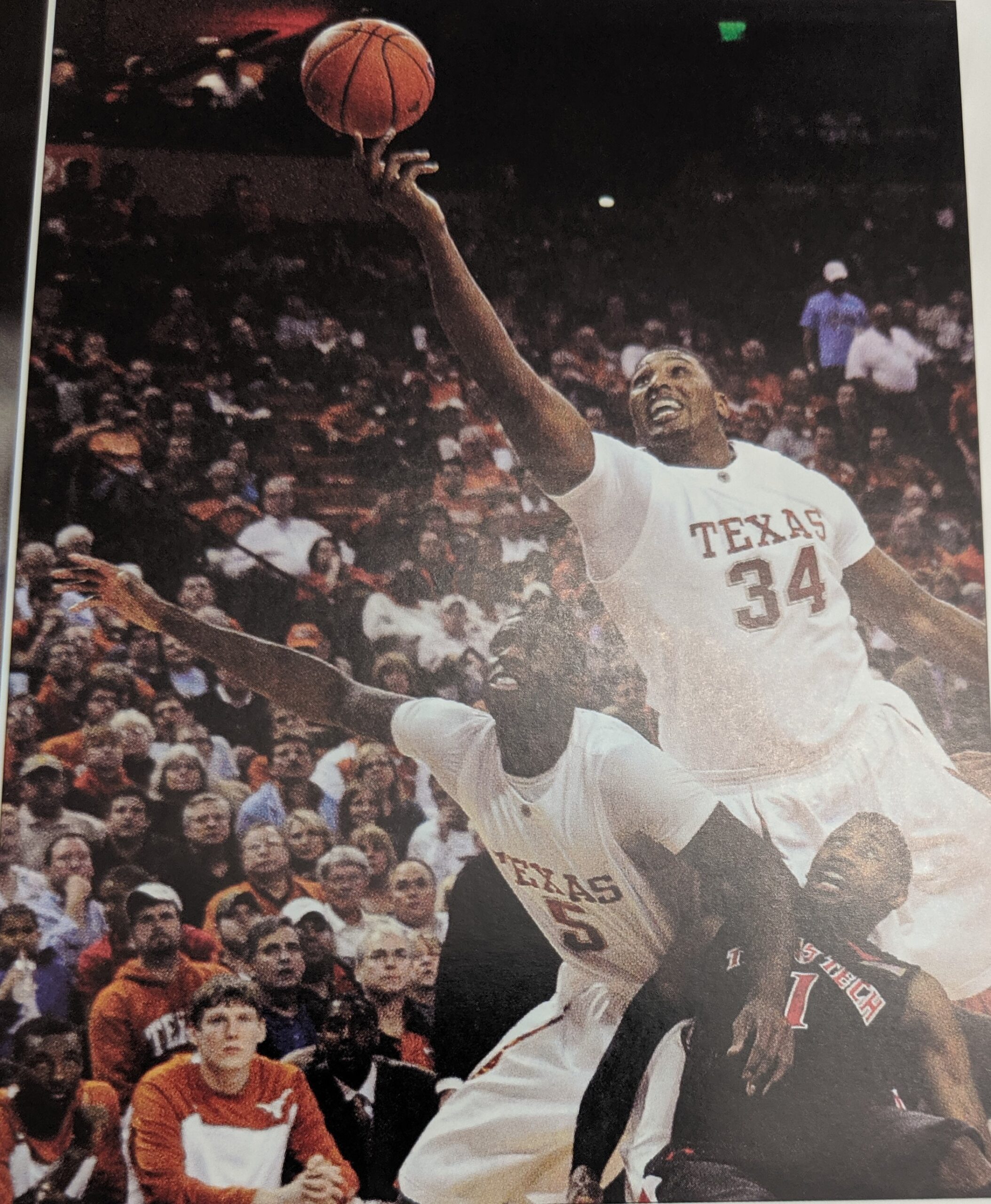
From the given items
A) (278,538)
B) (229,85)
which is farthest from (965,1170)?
(229,85)

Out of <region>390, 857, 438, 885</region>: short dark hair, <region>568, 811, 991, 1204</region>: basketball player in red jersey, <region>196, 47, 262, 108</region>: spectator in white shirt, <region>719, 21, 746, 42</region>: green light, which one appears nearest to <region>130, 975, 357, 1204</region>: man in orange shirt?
<region>390, 857, 438, 885</region>: short dark hair

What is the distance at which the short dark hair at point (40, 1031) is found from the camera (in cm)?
196

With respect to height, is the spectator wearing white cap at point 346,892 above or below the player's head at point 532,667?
below

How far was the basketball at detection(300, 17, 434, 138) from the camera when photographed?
229cm

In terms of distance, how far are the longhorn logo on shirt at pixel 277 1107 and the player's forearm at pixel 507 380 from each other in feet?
4.14

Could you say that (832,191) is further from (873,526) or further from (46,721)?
(46,721)

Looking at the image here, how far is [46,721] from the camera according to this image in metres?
2.08

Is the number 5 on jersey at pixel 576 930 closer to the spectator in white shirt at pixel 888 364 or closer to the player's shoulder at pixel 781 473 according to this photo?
the player's shoulder at pixel 781 473

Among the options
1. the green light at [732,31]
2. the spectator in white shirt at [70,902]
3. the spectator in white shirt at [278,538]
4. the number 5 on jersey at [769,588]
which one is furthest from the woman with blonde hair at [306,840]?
the green light at [732,31]

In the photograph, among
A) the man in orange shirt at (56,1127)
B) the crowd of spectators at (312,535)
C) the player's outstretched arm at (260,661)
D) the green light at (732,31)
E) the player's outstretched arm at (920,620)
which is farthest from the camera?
the green light at (732,31)

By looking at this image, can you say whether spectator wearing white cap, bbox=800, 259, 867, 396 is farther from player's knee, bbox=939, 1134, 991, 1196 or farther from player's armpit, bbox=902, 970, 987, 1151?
player's knee, bbox=939, 1134, 991, 1196

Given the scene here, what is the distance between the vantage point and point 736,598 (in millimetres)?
2215

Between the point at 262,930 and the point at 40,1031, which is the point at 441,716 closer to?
the point at 262,930

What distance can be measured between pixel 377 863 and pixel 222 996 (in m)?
0.37
